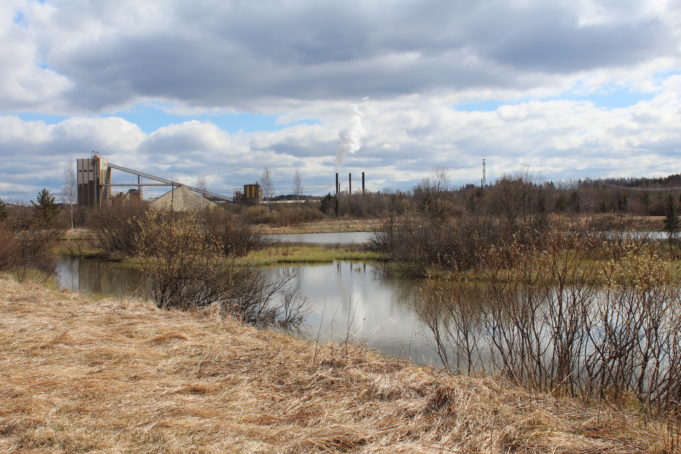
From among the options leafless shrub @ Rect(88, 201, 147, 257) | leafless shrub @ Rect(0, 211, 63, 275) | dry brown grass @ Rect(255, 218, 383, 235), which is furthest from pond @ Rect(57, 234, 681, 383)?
dry brown grass @ Rect(255, 218, 383, 235)

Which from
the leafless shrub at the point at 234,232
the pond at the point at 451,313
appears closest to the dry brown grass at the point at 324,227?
the leafless shrub at the point at 234,232

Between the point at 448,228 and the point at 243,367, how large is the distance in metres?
19.1

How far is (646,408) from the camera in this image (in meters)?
6.42

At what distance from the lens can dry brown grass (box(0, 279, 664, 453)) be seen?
4.32 m

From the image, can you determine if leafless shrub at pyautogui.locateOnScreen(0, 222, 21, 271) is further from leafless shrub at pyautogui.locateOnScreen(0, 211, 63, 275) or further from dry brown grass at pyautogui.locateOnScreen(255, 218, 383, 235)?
dry brown grass at pyautogui.locateOnScreen(255, 218, 383, 235)

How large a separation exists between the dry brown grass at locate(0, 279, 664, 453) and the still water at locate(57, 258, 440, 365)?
3.31 meters

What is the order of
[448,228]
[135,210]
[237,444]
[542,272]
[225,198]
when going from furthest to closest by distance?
[225,198], [135,210], [448,228], [542,272], [237,444]

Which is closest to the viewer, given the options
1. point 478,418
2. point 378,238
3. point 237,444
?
point 237,444

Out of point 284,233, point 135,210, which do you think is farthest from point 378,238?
point 284,233

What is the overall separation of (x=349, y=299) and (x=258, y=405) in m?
12.3

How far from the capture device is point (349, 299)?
57.5 ft

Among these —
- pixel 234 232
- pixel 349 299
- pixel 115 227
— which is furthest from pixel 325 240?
pixel 349 299

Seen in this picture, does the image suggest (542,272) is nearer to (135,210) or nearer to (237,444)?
(237,444)

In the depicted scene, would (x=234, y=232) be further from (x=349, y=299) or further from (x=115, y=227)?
(x=349, y=299)
